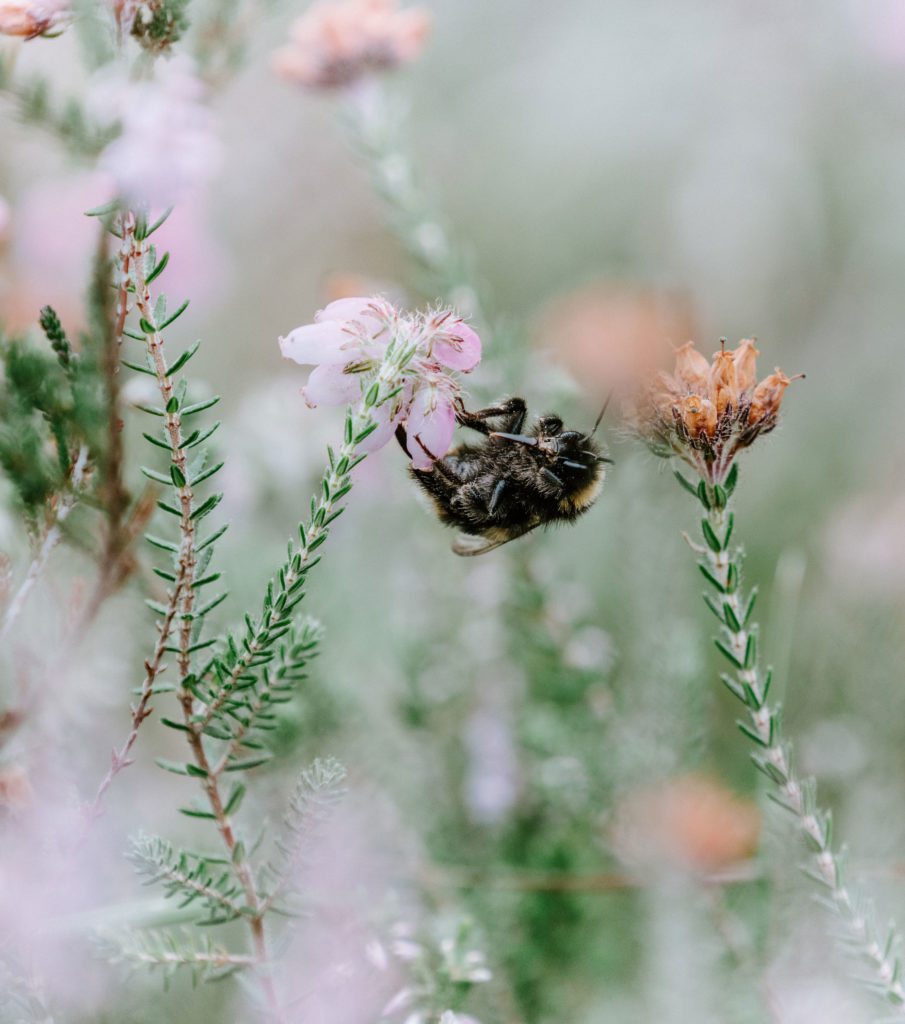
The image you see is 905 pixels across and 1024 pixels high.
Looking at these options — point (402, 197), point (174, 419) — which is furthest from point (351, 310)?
point (402, 197)

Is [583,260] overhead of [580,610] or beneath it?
overhead

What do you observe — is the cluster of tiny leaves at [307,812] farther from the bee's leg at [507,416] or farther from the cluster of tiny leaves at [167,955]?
the bee's leg at [507,416]

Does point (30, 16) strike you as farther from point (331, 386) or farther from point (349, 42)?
point (349, 42)

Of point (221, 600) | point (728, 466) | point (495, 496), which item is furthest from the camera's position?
point (495, 496)

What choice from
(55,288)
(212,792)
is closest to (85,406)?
(212,792)

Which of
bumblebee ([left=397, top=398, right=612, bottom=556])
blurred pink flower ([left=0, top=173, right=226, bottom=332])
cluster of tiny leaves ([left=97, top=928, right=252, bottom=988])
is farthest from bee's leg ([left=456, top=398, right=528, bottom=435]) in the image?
blurred pink flower ([left=0, top=173, right=226, bottom=332])

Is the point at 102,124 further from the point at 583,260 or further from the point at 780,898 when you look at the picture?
the point at 583,260

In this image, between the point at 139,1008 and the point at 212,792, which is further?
the point at 139,1008
